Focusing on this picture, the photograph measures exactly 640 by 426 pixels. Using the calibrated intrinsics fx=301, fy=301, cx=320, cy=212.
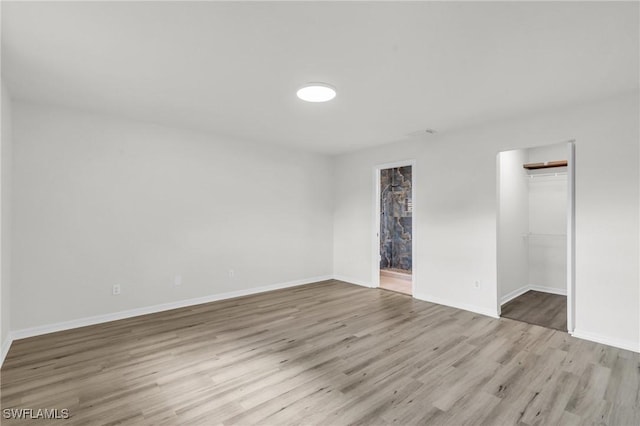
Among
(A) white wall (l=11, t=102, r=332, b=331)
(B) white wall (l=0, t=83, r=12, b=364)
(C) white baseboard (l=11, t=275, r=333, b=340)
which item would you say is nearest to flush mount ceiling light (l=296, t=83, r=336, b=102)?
(A) white wall (l=11, t=102, r=332, b=331)

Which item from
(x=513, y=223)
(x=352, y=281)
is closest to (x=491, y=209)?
(x=513, y=223)

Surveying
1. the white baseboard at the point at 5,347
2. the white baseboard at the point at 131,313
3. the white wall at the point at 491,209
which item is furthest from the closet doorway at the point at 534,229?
the white baseboard at the point at 5,347

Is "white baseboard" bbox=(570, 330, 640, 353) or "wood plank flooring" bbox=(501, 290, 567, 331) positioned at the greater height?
"white baseboard" bbox=(570, 330, 640, 353)

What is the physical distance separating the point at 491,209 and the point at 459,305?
1406mm

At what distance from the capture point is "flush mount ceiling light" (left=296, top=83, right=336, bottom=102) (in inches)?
110

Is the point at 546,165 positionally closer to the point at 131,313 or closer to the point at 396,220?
the point at 396,220

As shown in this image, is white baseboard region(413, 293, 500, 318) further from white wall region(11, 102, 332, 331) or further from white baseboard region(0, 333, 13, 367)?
white baseboard region(0, 333, 13, 367)

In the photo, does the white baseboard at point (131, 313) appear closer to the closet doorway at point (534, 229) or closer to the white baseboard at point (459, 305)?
the white baseboard at point (459, 305)

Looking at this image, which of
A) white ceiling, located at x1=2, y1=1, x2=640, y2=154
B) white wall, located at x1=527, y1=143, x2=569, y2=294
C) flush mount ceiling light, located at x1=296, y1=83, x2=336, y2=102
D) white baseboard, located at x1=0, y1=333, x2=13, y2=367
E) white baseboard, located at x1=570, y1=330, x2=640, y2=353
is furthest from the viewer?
white wall, located at x1=527, y1=143, x2=569, y2=294

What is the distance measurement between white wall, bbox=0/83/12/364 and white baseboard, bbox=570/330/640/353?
18.3ft

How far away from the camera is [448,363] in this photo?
2633mm

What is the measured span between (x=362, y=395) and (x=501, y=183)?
11.5 ft

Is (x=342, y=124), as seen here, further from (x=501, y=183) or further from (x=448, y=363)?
(x=448, y=363)

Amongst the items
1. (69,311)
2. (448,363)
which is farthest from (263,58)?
(69,311)
